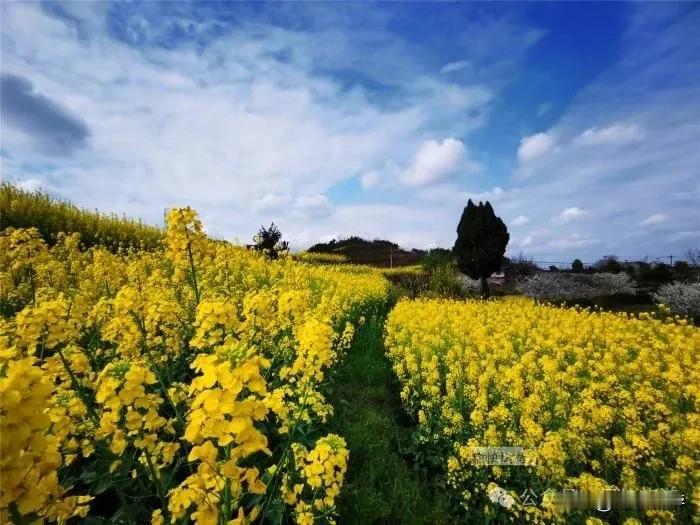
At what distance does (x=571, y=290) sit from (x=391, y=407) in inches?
715

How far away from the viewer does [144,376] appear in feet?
6.91

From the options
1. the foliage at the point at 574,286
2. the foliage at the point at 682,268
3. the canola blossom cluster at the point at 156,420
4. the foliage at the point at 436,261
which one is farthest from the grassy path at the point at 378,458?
the foliage at the point at 682,268

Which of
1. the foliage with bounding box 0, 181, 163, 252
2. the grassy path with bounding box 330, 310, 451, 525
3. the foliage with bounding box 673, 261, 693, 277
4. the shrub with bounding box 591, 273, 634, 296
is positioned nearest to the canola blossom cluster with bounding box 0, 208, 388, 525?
the grassy path with bounding box 330, 310, 451, 525

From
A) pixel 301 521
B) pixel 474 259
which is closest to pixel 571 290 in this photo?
pixel 474 259

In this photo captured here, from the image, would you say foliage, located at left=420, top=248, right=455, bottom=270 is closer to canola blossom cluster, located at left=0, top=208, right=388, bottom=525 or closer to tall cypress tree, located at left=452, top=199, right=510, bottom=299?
tall cypress tree, located at left=452, top=199, right=510, bottom=299

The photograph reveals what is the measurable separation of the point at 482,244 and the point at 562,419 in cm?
1578

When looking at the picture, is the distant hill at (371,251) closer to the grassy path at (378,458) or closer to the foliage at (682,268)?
the foliage at (682,268)

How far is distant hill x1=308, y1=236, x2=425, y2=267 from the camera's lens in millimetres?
30517

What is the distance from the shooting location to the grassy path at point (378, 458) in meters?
3.68

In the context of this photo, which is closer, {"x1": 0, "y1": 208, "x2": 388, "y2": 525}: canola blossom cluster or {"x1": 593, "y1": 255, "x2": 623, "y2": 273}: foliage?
{"x1": 0, "y1": 208, "x2": 388, "y2": 525}: canola blossom cluster

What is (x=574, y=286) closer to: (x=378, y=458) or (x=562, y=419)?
(x=562, y=419)

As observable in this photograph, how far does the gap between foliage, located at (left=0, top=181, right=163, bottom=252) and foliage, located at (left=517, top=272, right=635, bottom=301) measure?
17379 mm

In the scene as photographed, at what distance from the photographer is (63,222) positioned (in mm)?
12055

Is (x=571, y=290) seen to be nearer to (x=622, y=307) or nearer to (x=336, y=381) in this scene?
(x=622, y=307)
